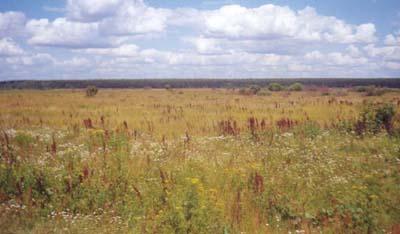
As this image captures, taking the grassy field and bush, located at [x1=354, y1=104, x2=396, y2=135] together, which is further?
bush, located at [x1=354, y1=104, x2=396, y2=135]

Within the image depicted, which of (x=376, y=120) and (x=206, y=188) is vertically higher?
(x=376, y=120)

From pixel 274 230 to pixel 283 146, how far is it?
5280mm

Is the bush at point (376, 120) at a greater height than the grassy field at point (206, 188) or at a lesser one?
greater

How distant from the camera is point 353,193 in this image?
6.48 m

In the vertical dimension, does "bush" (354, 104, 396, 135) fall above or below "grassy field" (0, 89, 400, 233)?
above

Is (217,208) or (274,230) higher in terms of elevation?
(217,208)

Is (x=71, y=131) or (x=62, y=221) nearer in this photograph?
(x=62, y=221)

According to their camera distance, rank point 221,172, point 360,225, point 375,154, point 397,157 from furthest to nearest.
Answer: point 375,154
point 397,157
point 221,172
point 360,225

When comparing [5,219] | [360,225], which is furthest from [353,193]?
[5,219]

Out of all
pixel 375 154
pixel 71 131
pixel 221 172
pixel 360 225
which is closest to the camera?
pixel 360 225

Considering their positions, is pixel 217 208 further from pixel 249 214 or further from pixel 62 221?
pixel 62 221

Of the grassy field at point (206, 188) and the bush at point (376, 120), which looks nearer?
the grassy field at point (206, 188)

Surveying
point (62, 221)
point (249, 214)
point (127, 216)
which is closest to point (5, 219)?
point (62, 221)

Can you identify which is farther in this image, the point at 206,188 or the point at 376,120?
the point at 376,120
